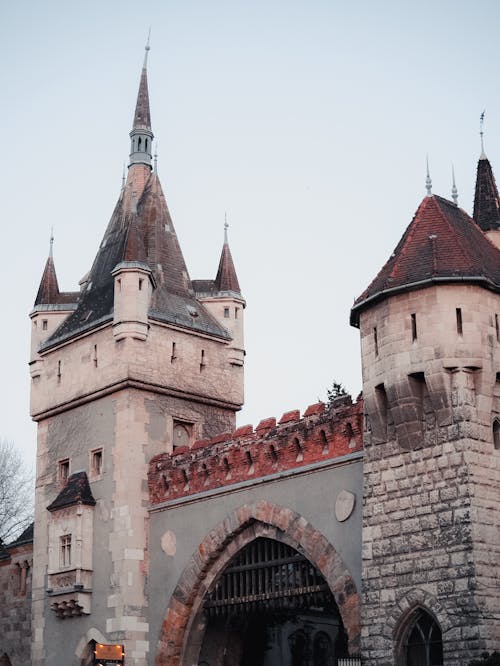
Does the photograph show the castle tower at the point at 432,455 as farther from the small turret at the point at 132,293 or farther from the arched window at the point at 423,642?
the small turret at the point at 132,293

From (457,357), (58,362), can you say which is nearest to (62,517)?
(58,362)

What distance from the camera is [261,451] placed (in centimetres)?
2278

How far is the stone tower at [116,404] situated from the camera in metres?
25.2

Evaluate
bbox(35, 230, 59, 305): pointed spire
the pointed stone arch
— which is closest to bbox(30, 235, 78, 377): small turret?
bbox(35, 230, 59, 305): pointed spire

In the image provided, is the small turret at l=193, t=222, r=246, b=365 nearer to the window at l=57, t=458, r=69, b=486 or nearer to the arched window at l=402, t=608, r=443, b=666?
the window at l=57, t=458, r=69, b=486

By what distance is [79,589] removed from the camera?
2514 centimetres

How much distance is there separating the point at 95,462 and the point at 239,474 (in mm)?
4731

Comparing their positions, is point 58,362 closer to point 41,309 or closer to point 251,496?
point 41,309

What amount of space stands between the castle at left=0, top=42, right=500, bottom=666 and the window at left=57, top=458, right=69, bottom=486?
1.7 inches

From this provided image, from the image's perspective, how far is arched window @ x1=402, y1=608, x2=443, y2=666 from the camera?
57.1ft

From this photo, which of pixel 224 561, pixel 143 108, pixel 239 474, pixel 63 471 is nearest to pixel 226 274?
pixel 143 108

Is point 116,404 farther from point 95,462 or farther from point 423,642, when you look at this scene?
point 423,642

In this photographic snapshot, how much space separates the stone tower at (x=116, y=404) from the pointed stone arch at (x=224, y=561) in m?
0.77

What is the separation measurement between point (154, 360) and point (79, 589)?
5.63 metres
